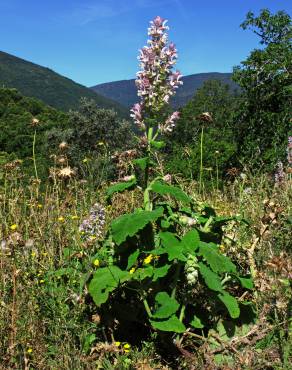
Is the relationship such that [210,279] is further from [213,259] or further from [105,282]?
[105,282]

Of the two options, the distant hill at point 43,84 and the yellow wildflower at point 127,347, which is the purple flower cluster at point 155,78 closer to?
the yellow wildflower at point 127,347

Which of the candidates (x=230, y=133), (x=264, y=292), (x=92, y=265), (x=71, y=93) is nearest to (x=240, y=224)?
(x=264, y=292)

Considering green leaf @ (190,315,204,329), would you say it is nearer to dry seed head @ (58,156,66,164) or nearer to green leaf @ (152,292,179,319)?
green leaf @ (152,292,179,319)

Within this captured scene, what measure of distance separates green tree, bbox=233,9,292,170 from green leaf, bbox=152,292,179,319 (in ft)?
27.4

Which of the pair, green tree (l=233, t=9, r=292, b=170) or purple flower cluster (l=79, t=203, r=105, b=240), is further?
green tree (l=233, t=9, r=292, b=170)

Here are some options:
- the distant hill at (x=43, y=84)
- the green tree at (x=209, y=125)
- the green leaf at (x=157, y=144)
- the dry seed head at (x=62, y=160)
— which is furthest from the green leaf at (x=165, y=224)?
the distant hill at (x=43, y=84)

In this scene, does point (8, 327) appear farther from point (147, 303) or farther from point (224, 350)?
point (224, 350)

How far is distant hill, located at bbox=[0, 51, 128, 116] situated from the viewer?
135750 mm

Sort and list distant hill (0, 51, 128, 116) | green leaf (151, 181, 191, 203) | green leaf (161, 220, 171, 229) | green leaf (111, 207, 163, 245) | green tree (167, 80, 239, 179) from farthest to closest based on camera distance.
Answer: distant hill (0, 51, 128, 116)
green tree (167, 80, 239, 179)
green leaf (161, 220, 171, 229)
green leaf (151, 181, 191, 203)
green leaf (111, 207, 163, 245)

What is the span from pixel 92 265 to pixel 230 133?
31.6 feet

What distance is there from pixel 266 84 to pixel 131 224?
952cm

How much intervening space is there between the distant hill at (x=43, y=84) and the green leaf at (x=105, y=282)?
128m

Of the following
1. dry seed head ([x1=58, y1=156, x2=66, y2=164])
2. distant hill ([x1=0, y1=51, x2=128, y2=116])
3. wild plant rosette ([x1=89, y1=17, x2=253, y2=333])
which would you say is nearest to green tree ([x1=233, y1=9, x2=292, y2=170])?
dry seed head ([x1=58, y1=156, x2=66, y2=164])

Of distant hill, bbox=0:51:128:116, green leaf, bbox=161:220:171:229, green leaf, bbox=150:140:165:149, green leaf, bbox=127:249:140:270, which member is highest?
distant hill, bbox=0:51:128:116
